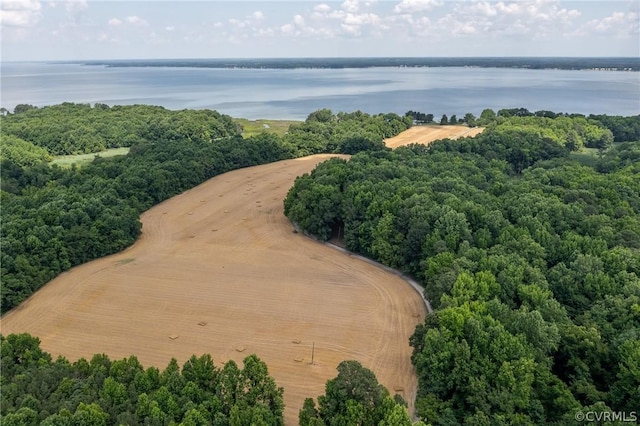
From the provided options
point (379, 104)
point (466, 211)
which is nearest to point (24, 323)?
point (466, 211)

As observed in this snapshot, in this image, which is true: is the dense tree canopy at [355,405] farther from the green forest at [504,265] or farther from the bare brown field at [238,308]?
the bare brown field at [238,308]

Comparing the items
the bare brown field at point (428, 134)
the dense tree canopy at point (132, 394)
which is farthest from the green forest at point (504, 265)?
the bare brown field at point (428, 134)

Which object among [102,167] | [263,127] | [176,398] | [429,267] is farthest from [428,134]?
[176,398]

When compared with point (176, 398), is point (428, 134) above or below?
above

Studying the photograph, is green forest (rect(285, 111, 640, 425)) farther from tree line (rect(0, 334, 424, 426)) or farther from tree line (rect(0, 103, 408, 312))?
tree line (rect(0, 103, 408, 312))

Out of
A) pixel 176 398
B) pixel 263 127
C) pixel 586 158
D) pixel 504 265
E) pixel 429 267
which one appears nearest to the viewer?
pixel 176 398

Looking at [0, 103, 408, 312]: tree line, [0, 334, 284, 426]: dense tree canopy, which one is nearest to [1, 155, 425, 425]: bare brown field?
[0, 103, 408, 312]: tree line

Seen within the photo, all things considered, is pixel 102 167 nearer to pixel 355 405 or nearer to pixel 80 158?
pixel 80 158
